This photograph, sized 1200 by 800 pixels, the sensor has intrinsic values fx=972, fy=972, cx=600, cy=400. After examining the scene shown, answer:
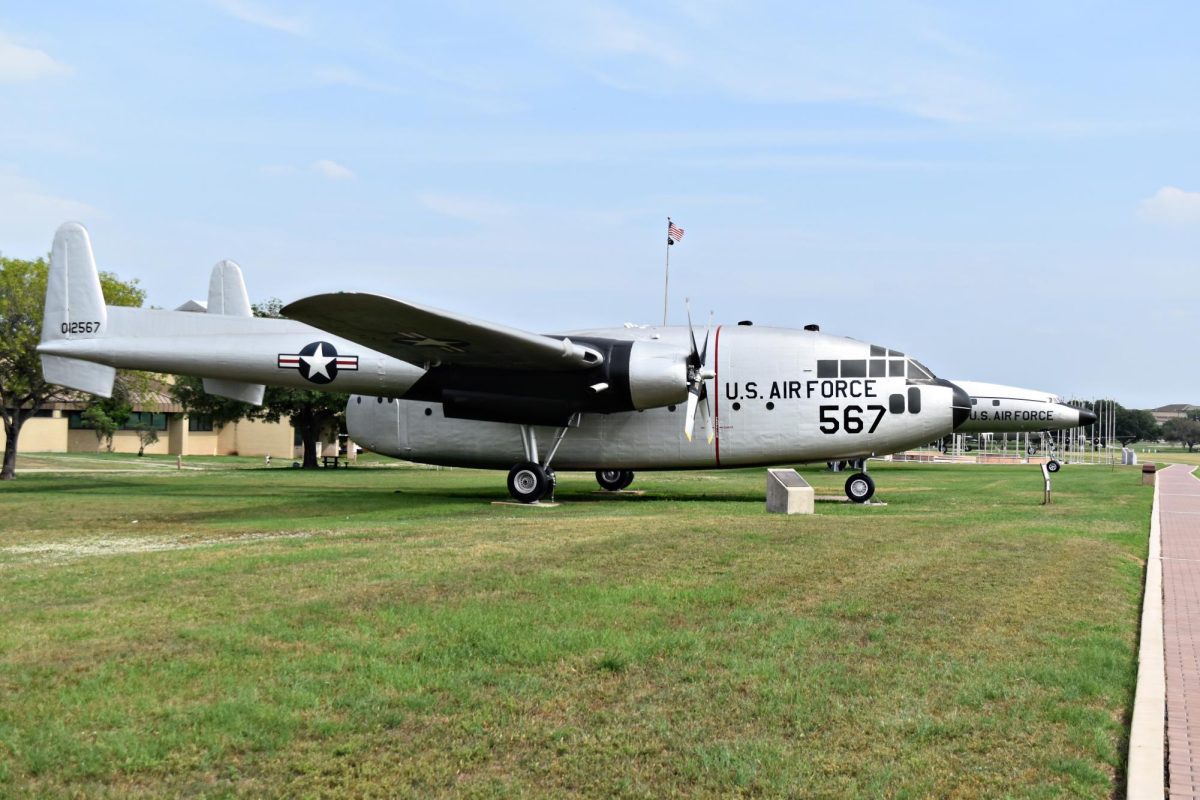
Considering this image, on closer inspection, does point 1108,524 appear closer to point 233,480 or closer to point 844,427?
point 844,427

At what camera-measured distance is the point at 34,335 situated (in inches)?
1227

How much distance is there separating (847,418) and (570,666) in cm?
1614

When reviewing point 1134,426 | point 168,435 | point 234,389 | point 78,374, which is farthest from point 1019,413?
point 1134,426

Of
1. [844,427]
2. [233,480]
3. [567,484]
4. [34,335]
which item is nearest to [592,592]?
[844,427]

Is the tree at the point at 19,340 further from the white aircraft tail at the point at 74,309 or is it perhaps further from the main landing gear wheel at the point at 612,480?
the main landing gear wheel at the point at 612,480

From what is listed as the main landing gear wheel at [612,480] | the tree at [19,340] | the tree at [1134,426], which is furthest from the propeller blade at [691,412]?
the tree at [1134,426]

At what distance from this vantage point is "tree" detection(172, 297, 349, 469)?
156 ft

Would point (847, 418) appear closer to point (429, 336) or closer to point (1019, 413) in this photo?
point (429, 336)

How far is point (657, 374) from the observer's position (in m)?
20.2

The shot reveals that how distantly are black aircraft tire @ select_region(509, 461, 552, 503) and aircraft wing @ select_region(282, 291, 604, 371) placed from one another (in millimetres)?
2563

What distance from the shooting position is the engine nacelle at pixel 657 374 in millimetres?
20234

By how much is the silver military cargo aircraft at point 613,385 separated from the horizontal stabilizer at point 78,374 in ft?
1.70

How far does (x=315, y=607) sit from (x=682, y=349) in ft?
45.1

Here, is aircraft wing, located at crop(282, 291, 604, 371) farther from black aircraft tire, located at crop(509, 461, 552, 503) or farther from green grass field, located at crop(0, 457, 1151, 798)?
green grass field, located at crop(0, 457, 1151, 798)
